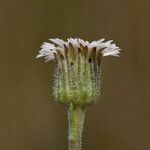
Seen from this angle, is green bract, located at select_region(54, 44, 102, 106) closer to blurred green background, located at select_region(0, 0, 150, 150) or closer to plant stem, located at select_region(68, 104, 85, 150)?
plant stem, located at select_region(68, 104, 85, 150)

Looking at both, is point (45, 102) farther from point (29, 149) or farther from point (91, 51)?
point (91, 51)

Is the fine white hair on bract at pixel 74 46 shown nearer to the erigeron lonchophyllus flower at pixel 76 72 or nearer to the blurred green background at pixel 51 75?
the erigeron lonchophyllus flower at pixel 76 72

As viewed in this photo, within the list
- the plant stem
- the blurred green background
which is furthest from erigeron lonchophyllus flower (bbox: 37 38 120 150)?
the blurred green background

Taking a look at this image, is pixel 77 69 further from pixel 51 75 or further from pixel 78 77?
pixel 51 75

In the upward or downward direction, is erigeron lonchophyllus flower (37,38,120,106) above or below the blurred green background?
below

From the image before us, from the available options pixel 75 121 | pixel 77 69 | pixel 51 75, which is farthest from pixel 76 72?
pixel 51 75

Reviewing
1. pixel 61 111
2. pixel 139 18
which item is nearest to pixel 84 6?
pixel 139 18
